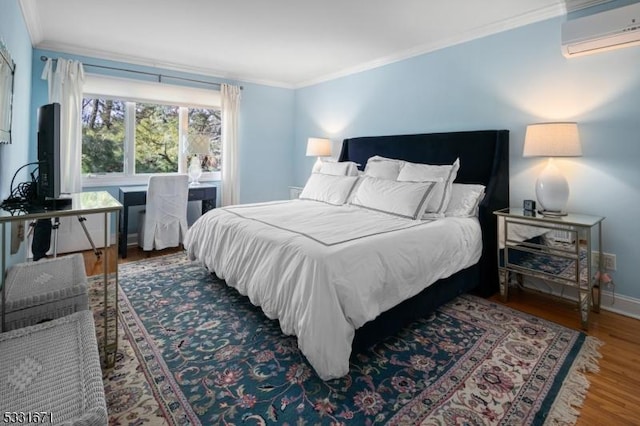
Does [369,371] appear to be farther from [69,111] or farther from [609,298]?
[69,111]

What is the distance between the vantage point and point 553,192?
8.18 feet

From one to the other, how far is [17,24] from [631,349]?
4.80m

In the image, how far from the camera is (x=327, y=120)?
4.95 metres

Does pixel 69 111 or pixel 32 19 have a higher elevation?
pixel 32 19

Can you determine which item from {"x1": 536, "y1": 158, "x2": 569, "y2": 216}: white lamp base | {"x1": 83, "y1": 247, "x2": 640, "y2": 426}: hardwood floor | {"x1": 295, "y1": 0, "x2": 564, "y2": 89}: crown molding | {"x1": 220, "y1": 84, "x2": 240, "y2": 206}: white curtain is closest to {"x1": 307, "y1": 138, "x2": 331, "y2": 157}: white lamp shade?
{"x1": 295, "y1": 0, "x2": 564, "y2": 89}: crown molding

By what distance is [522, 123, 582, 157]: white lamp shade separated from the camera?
94.3 inches

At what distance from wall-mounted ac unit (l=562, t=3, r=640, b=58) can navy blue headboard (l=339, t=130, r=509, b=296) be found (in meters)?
0.78

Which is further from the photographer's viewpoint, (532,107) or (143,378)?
(532,107)

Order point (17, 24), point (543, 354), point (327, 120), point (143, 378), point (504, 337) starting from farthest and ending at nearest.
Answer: point (327, 120), point (17, 24), point (504, 337), point (543, 354), point (143, 378)

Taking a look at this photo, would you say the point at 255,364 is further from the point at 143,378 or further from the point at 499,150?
the point at 499,150

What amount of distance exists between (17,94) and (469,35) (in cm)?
395

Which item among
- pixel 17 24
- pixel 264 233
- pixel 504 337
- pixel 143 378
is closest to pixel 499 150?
pixel 504 337

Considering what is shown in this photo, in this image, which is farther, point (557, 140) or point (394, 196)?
point (394, 196)

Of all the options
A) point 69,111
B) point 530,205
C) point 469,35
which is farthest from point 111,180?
point 530,205
